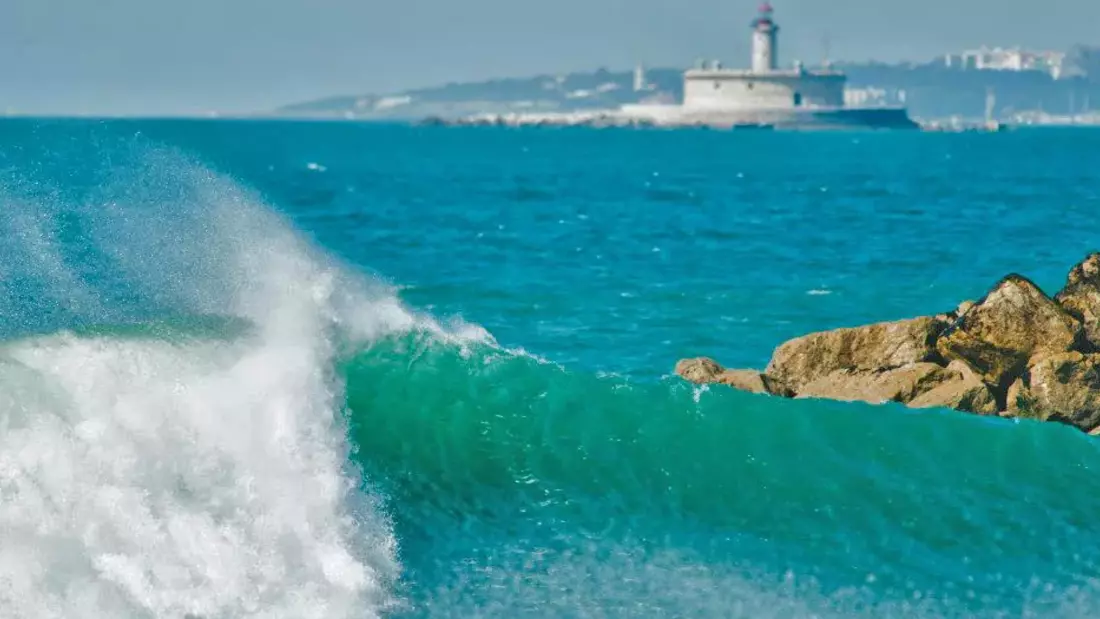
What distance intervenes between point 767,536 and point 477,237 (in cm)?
2690

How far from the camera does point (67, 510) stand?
419 inches

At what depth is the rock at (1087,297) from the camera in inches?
677

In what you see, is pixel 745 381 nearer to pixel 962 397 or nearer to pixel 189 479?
pixel 962 397

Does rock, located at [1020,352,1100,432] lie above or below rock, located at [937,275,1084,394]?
below

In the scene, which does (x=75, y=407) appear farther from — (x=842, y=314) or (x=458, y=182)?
(x=458, y=182)

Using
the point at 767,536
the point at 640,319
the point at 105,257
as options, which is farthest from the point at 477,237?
the point at 767,536

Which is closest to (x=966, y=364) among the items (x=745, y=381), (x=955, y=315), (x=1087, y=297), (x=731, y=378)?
(x=955, y=315)

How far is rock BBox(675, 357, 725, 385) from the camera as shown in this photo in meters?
16.8

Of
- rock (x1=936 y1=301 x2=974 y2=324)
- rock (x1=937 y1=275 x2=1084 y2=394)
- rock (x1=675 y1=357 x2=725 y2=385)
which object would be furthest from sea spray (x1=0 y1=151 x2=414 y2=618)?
rock (x1=936 y1=301 x2=974 y2=324)

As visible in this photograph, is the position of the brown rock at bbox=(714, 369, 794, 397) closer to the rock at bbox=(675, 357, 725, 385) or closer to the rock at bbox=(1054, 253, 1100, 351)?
the rock at bbox=(675, 357, 725, 385)

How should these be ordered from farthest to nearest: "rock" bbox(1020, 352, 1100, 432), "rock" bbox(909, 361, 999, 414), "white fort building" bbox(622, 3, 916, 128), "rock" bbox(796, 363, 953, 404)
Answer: "white fort building" bbox(622, 3, 916, 128), "rock" bbox(796, 363, 953, 404), "rock" bbox(1020, 352, 1100, 432), "rock" bbox(909, 361, 999, 414)

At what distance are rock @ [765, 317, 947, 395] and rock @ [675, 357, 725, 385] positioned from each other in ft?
2.11

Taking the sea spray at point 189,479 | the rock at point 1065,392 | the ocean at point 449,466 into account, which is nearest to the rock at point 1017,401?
the rock at point 1065,392

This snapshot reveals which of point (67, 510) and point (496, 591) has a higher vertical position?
point (67, 510)
